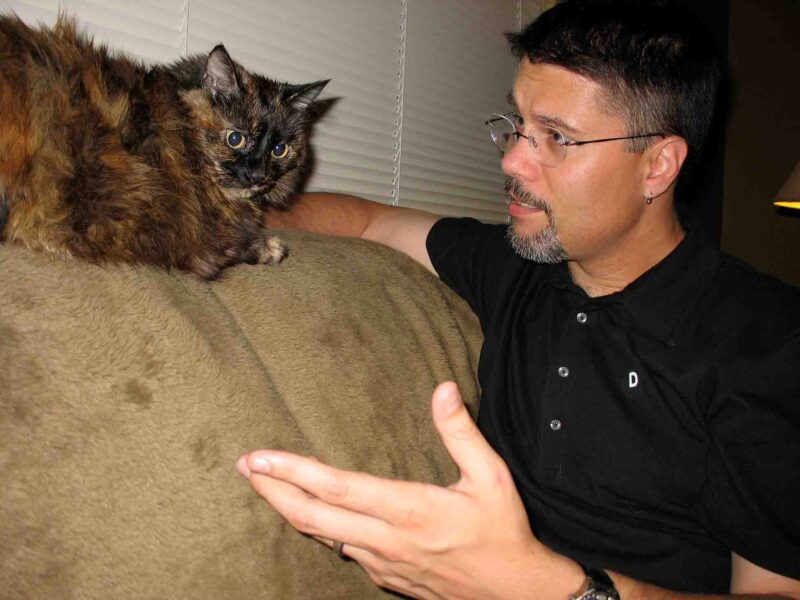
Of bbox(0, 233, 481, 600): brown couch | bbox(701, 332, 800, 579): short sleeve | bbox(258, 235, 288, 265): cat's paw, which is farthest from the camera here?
bbox(258, 235, 288, 265): cat's paw

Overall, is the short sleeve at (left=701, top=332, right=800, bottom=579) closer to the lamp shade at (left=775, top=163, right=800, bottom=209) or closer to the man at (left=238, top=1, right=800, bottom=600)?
the man at (left=238, top=1, right=800, bottom=600)

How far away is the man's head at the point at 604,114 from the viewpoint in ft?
3.87

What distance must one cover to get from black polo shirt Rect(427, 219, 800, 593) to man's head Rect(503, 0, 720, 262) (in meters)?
0.15

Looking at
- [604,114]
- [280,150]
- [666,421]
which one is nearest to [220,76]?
[280,150]

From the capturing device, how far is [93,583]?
0.72 m

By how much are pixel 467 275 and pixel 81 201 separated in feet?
3.02

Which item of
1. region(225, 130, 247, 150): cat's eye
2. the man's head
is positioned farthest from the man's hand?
region(225, 130, 247, 150): cat's eye

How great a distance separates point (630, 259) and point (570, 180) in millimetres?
254

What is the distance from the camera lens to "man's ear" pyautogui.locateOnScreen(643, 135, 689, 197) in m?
1.23

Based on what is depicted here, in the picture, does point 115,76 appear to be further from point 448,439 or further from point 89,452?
point 448,439

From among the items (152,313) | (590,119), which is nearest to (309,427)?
(152,313)

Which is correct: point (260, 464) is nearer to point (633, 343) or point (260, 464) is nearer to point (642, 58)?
point (633, 343)

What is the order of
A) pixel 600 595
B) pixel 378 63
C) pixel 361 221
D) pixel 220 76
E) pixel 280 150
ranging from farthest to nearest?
1. pixel 378 63
2. pixel 361 221
3. pixel 280 150
4. pixel 220 76
5. pixel 600 595

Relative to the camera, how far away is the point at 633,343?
117 centimetres
